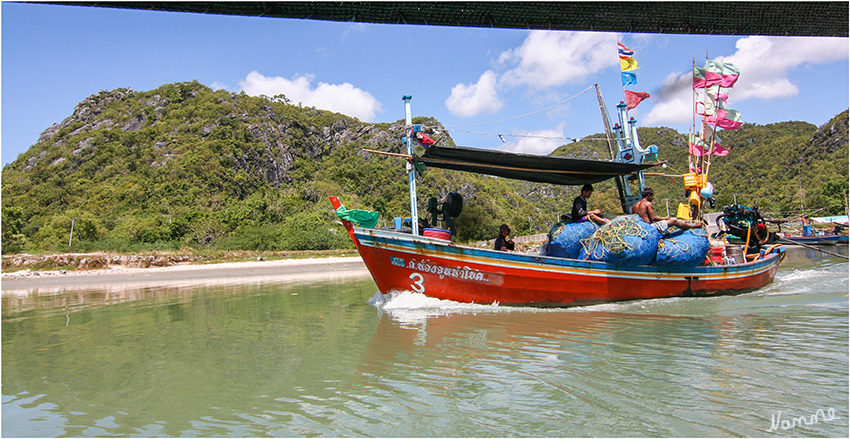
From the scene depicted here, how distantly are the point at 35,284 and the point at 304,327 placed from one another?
1931cm

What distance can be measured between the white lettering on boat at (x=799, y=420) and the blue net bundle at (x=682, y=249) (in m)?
6.17

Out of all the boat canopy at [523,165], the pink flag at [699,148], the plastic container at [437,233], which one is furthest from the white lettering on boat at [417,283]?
the pink flag at [699,148]

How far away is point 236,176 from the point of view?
61.1m

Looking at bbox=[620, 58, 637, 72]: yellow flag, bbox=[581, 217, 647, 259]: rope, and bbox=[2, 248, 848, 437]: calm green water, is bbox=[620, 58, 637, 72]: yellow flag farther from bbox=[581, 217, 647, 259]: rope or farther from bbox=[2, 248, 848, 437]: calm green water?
bbox=[2, 248, 848, 437]: calm green water

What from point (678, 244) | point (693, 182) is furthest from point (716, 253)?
point (678, 244)

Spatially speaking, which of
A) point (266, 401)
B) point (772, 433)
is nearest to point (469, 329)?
point (266, 401)

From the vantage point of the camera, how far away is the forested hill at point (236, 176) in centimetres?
3700

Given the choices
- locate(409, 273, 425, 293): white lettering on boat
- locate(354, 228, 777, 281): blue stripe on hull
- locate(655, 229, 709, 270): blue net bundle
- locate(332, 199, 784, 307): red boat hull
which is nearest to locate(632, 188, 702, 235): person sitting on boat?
locate(655, 229, 709, 270): blue net bundle

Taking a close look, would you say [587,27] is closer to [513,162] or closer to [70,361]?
[513,162]

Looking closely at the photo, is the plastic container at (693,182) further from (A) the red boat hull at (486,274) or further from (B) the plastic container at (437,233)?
(B) the plastic container at (437,233)

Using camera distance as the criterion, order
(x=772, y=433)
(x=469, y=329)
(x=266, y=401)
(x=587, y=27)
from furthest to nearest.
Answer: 1. (x=587, y=27)
2. (x=469, y=329)
3. (x=266, y=401)
4. (x=772, y=433)

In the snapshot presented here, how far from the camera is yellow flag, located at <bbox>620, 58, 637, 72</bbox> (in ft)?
39.3

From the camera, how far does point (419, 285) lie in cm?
928

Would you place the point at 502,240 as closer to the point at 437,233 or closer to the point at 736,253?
the point at 437,233
